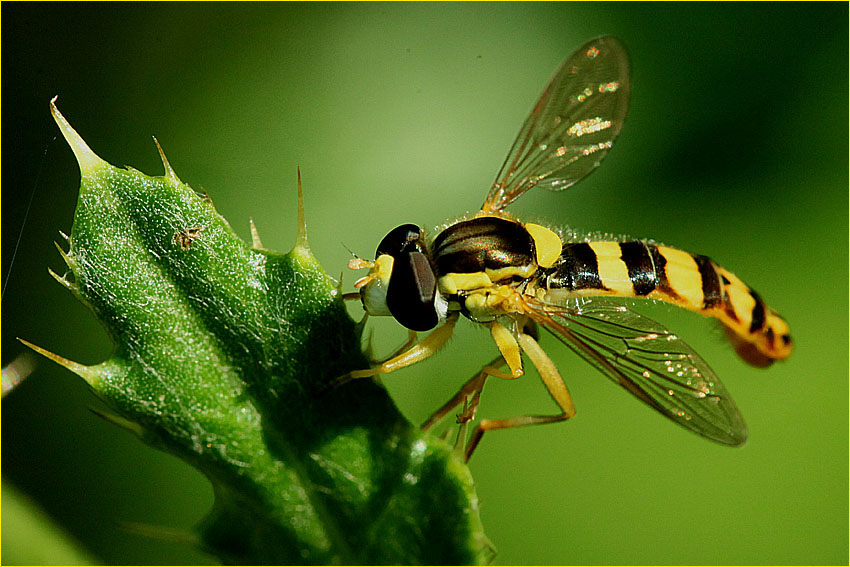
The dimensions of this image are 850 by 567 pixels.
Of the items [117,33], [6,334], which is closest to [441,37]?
[117,33]

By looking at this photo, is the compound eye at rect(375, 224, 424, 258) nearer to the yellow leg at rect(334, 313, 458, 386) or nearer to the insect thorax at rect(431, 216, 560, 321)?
the insect thorax at rect(431, 216, 560, 321)

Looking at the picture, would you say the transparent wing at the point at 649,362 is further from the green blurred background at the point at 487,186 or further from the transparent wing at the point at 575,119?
the green blurred background at the point at 487,186

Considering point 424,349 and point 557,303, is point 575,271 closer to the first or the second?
point 557,303

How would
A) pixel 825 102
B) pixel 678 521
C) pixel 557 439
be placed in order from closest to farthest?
1. pixel 678 521
2. pixel 557 439
3. pixel 825 102

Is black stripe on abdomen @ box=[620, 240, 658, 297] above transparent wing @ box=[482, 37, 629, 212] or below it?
below

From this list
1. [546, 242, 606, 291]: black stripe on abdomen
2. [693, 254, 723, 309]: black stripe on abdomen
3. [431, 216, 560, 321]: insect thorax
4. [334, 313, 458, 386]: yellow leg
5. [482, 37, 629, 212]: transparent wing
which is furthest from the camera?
[482, 37, 629, 212]: transparent wing

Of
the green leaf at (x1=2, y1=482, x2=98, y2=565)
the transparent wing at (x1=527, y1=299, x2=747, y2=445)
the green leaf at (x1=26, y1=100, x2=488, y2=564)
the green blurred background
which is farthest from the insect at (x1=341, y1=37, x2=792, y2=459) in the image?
the green leaf at (x1=2, y1=482, x2=98, y2=565)

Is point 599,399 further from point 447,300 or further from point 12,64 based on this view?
point 12,64
